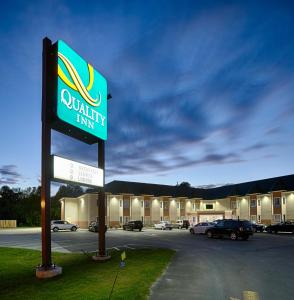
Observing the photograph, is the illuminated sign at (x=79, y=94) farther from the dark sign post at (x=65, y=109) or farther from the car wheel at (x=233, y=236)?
the car wheel at (x=233, y=236)

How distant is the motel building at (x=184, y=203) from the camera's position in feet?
183

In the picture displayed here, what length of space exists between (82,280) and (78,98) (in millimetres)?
7407

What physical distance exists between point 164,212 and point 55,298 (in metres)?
60.7

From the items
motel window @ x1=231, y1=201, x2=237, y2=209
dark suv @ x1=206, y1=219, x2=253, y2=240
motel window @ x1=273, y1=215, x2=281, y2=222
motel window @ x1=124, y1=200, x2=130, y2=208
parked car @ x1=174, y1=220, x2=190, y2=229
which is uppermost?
motel window @ x1=124, y1=200, x2=130, y2=208

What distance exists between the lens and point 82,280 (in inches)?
430

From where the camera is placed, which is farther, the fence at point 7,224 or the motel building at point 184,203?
the fence at point 7,224

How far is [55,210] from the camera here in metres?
82.4

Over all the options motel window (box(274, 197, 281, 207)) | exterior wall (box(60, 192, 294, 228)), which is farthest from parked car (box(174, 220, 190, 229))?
motel window (box(274, 197, 281, 207))

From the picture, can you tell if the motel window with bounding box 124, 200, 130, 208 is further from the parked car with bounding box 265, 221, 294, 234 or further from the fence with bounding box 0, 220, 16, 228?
the parked car with bounding box 265, 221, 294, 234

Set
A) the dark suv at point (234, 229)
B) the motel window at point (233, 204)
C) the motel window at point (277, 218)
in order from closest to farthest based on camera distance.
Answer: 1. the dark suv at point (234, 229)
2. the motel window at point (277, 218)
3. the motel window at point (233, 204)

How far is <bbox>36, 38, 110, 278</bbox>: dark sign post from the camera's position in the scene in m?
12.2

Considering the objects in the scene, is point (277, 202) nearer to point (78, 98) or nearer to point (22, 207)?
point (78, 98)

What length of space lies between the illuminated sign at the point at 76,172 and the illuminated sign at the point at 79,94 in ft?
5.20

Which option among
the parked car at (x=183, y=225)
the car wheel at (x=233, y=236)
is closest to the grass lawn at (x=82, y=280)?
the car wheel at (x=233, y=236)
